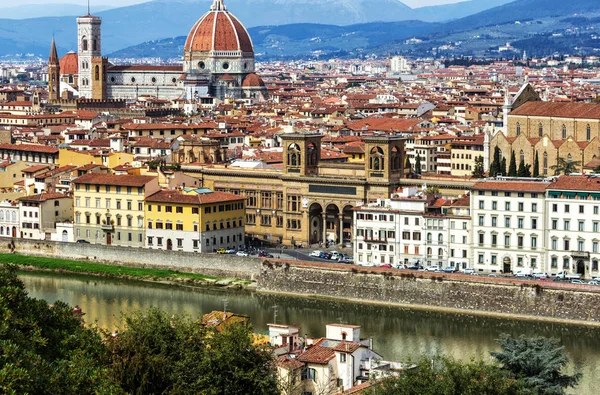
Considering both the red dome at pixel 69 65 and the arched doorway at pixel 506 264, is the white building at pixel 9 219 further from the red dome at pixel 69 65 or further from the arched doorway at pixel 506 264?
the red dome at pixel 69 65

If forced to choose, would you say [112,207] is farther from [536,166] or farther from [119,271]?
[536,166]

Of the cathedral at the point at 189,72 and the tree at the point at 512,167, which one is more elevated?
the cathedral at the point at 189,72

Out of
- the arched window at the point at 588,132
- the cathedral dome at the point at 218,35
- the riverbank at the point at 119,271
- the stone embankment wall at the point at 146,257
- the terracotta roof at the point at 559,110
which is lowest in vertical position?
the riverbank at the point at 119,271

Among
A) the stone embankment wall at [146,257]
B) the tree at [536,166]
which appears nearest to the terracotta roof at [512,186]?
the stone embankment wall at [146,257]

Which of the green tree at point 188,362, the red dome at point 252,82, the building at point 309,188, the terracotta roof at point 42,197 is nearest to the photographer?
the green tree at point 188,362

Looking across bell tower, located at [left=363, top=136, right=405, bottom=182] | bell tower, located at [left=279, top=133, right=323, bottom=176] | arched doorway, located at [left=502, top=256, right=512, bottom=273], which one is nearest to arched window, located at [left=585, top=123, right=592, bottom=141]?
bell tower, located at [left=363, top=136, right=405, bottom=182]

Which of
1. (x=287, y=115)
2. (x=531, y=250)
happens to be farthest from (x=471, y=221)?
(x=287, y=115)

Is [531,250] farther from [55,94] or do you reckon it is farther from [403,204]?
[55,94]

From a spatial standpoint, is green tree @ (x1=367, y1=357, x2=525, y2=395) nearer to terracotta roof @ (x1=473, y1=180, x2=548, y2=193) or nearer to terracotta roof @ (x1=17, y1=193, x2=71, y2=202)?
terracotta roof @ (x1=473, y1=180, x2=548, y2=193)

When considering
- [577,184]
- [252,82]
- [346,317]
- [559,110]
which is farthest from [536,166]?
[252,82]
